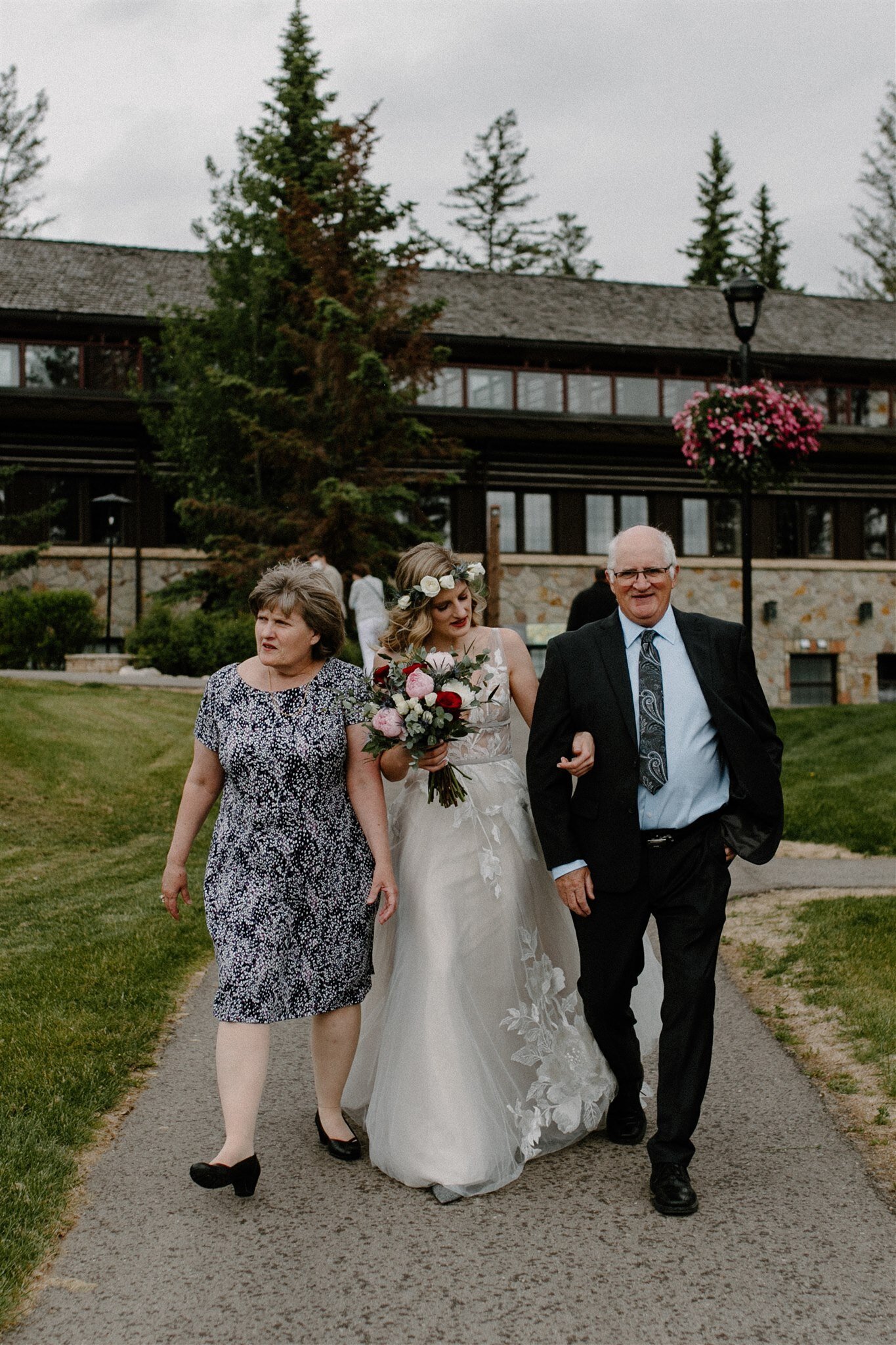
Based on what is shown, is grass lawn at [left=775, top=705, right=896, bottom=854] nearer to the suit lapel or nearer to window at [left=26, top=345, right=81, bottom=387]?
the suit lapel

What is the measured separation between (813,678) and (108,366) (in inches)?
729

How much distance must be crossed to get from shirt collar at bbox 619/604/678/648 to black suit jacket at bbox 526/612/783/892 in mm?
21

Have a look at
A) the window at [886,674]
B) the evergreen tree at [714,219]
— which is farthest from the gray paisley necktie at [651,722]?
the evergreen tree at [714,219]

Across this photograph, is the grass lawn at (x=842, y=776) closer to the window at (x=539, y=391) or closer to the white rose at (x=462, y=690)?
the white rose at (x=462, y=690)

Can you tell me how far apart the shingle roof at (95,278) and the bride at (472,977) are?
2411 centimetres

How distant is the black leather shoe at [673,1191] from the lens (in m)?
3.74

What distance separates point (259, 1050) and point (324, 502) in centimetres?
1843

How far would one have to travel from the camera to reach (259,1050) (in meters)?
4.02

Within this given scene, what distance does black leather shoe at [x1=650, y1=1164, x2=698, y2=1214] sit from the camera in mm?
3740

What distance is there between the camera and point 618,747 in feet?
13.5

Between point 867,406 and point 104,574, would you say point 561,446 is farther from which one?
point 104,574

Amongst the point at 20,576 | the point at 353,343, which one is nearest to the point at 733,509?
the point at 353,343

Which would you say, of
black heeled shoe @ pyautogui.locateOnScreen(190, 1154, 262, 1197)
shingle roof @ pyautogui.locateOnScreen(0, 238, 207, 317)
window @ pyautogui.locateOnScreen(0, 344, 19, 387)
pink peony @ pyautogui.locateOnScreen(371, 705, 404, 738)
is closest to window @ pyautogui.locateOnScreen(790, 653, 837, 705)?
shingle roof @ pyautogui.locateOnScreen(0, 238, 207, 317)

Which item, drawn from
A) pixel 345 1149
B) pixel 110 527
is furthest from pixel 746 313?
pixel 110 527
